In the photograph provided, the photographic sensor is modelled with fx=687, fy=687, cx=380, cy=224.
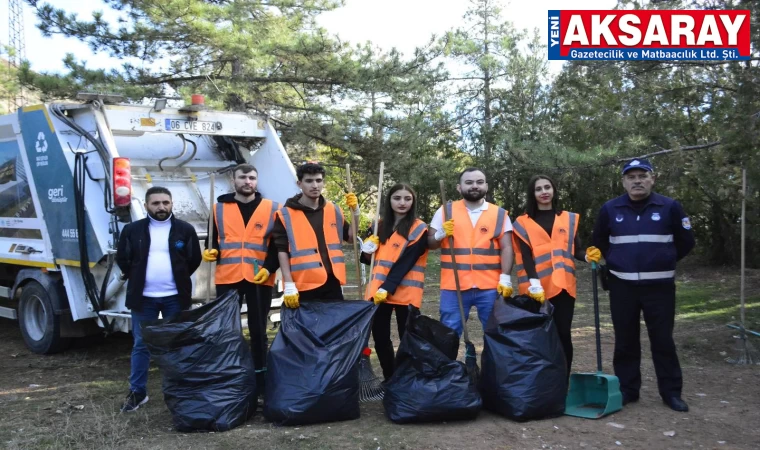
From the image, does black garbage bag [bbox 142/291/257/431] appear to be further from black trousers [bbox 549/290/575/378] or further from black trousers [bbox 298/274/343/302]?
black trousers [bbox 549/290/575/378]

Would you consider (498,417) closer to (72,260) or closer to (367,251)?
(367,251)

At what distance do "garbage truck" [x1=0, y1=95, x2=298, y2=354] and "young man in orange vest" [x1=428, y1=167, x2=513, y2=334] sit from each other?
2.05 metres

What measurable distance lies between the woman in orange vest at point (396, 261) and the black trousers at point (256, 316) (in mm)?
723

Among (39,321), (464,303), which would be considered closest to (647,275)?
(464,303)

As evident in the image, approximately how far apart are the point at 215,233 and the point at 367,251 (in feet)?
3.48

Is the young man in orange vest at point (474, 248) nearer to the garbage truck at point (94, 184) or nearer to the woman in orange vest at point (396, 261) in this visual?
the woman in orange vest at point (396, 261)

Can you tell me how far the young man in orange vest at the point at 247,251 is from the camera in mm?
4402

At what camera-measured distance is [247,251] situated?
441cm

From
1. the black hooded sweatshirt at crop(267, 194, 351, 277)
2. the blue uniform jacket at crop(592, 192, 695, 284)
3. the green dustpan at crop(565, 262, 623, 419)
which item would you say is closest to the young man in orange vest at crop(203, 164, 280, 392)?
the black hooded sweatshirt at crop(267, 194, 351, 277)

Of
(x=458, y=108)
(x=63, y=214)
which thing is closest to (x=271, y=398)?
(x=63, y=214)

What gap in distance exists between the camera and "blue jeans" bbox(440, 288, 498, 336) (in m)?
4.24

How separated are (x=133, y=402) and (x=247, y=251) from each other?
120cm

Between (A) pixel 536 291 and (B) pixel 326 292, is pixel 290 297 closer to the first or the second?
(B) pixel 326 292

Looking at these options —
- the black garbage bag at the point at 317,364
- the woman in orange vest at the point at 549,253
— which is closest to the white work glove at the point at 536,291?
the woman in orange vest at the point at 549,253
